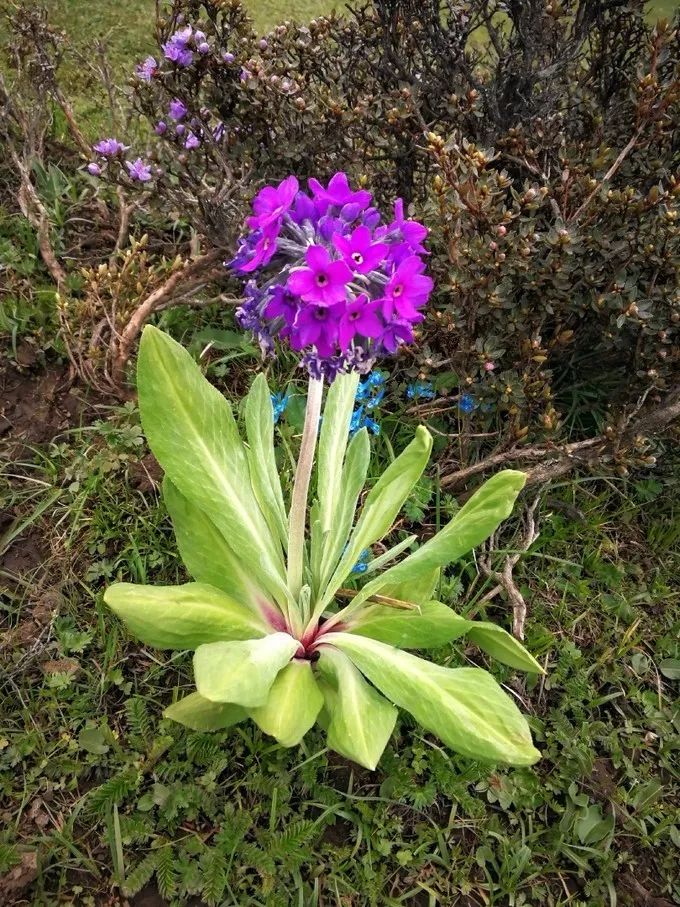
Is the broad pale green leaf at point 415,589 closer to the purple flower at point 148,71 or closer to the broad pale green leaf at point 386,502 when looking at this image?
the broad pale green leaf at point 386,502

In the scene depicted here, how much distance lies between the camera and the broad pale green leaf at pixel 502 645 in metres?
1.70

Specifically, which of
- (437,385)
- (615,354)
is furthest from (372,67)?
(615,354)

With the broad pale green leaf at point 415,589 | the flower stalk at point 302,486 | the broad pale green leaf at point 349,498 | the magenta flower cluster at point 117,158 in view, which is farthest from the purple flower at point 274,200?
the magenta flower cluster at point 117,158

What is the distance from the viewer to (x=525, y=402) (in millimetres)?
2391

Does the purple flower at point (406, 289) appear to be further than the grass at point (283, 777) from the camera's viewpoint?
No

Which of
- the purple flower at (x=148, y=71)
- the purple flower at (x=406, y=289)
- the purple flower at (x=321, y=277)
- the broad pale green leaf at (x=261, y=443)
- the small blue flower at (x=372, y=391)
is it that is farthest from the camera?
the small blue flower at (x=372, y=391)

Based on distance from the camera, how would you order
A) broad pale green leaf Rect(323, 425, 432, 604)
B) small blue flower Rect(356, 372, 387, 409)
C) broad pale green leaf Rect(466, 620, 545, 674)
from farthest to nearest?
1. small blue flower Rect(356, 372, 387, 409)
2. broad pale green leaf Rect(323, 425, 432, 604)
3. broad pale green leaf Rect(466, 620, 545, 674)

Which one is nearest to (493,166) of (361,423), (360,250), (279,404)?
(361,423)

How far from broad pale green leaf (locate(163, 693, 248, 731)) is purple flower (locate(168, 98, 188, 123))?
2.03m

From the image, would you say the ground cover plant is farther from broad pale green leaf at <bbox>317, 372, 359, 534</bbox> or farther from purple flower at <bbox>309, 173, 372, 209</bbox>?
purple flower at <bbox>309, 173, 372, 209</bbox>

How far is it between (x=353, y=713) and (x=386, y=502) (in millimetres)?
597

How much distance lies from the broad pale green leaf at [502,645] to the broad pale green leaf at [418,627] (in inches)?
2.2

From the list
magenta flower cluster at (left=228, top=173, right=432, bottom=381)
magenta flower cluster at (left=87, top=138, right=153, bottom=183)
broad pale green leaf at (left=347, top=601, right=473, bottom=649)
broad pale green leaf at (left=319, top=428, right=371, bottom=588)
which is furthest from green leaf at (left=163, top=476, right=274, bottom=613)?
magenta flower cluster at (left=87, top=138, right=153, bottom=183)

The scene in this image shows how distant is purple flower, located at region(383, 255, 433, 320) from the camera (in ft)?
4.41
